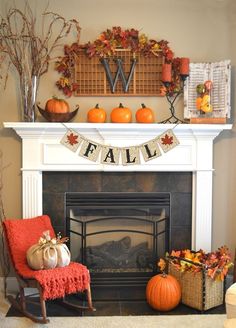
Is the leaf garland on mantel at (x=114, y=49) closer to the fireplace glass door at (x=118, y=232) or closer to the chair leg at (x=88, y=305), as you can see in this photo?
the fireplace glass door at (x=118, y=232)

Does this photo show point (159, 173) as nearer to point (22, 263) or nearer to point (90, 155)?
point (90, 155)

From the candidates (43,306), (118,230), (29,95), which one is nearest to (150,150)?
(118,230)

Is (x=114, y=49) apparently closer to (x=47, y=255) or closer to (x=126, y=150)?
(x=126, y=150)

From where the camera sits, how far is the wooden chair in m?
3.08

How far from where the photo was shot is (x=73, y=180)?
12.4ft

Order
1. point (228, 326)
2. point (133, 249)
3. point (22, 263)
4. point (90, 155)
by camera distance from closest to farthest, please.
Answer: point (228, 326), point (22, 263), point (90, 155), point (133, 249)

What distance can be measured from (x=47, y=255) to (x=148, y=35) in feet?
6.66

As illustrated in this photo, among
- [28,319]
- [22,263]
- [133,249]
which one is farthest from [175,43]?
[28,319]

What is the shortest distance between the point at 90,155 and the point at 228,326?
1.88 metres

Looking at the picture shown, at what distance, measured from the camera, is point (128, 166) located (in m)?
3.74

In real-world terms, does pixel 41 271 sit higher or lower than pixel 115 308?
higher

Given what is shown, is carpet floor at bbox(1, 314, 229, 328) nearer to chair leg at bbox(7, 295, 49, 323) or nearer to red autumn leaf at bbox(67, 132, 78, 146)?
chair leg at bbox(7, 295, 49, 323)

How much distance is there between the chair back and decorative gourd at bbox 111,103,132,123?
41.1 inches

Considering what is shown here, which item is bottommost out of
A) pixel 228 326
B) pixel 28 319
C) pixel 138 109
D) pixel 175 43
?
pixel 28 319
